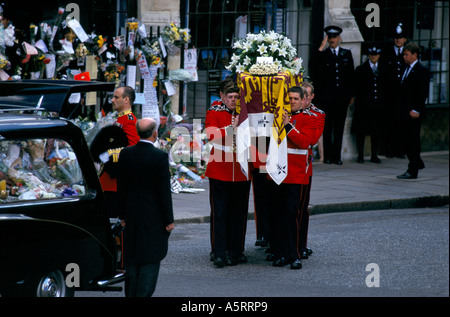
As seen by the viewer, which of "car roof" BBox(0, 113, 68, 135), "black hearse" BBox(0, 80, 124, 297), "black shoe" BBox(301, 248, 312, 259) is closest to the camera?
"black hearse" BBox(0, 80, 124, 297)

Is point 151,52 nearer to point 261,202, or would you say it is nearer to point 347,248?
point 261,202

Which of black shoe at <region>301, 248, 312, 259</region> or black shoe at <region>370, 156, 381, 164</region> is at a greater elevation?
black shoe at <region>370, 156, 381, 164</region>

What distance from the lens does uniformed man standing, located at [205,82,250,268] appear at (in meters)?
8.80

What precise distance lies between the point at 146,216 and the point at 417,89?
9314 millimetres

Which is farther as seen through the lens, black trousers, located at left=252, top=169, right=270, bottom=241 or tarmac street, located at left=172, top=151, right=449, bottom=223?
tarmac street, located at left=172, top=151, right=449, bottom=223

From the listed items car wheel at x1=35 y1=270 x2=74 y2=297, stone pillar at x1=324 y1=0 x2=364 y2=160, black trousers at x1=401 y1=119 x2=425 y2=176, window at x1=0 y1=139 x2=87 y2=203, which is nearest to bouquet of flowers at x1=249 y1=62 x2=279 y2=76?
window at x1=0 y1=139 x2=87 y2=203

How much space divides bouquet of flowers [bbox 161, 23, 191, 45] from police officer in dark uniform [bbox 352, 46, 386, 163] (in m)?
3.50

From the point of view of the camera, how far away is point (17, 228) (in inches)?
224

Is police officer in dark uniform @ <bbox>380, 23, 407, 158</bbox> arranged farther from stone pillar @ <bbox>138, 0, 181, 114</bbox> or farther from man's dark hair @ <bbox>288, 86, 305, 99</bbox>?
man's dark hair @ <bbox>288, 86, 305, 99</bbox>

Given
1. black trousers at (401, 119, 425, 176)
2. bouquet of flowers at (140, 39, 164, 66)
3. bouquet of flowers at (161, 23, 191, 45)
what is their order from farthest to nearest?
1. black trousers at (401, 119, 425, 176)
2. bouquet of flowers at (161, 23, 191, 45)
3. bouquet of flowers at (140, 39, 164, 66)

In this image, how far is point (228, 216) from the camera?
9039 millimetres

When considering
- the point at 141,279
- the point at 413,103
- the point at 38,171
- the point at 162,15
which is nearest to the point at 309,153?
the point at 141,279

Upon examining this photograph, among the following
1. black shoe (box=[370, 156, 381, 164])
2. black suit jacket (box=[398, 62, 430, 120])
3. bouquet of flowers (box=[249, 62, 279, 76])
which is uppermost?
bouquet of flowers (box=[249, 62, 279, 76])

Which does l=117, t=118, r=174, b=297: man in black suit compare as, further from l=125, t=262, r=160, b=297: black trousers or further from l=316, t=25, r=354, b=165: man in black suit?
l=316, t=25, r=354, b=165: man in black suit
